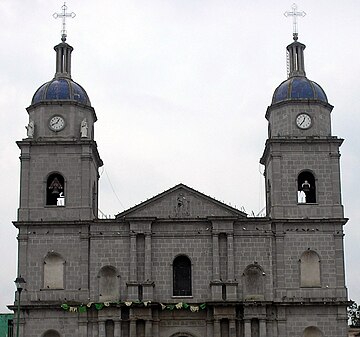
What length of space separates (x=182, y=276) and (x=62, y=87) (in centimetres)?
1238

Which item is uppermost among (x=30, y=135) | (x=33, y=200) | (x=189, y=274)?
(x=30, y=135)

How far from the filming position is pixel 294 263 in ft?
155

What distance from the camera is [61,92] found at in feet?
163

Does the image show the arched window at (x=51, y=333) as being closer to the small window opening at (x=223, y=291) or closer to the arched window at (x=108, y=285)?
the arched window at (x=108, y=285)

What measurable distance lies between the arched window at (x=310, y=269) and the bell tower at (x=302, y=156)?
2134mm

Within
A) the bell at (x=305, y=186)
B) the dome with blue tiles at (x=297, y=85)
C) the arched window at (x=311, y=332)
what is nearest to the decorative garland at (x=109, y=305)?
the arched window at (x=311, y=332)

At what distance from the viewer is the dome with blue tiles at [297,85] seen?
163ft

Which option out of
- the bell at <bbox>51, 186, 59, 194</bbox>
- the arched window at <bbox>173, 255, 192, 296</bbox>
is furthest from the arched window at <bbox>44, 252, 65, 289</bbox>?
the arched window at <bbox>173, 255, 192, 296</bbox>

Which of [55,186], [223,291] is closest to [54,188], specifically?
[55,186]

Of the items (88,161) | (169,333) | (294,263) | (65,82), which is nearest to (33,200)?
(88,161)

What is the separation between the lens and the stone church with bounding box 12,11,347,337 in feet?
152

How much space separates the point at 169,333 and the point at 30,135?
42.7ft

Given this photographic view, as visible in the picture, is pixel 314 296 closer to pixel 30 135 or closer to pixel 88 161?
pixel 88 161

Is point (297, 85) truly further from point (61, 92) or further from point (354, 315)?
point (354, 315)
